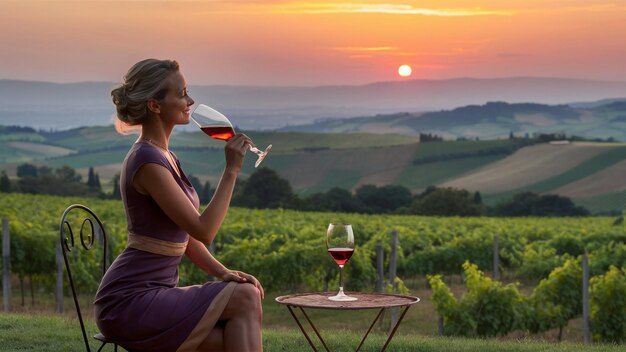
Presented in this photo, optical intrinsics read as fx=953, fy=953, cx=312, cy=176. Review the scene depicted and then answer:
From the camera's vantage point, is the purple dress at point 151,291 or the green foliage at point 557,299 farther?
the green foliage at point 557,299

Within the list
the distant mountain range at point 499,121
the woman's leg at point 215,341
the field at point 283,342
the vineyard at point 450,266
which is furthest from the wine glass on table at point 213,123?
the distant mountain range at point 499,121

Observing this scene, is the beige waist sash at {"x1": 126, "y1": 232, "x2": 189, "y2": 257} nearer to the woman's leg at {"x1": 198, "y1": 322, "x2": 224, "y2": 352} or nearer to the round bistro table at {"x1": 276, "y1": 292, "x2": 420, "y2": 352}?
the woman's leg at {"x1": 198, "y1": 322, "x2": 224, "y2": 352}

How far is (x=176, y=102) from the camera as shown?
3.26m

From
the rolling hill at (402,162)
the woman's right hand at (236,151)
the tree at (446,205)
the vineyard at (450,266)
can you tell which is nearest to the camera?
the woman's right hand at (236,151)

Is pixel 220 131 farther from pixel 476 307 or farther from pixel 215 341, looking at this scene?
pixel 476 307

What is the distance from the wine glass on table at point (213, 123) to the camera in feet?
10.7

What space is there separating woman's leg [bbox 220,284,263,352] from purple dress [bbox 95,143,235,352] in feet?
0.10

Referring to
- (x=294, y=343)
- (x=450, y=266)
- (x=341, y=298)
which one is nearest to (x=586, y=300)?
(x=294, y=343)

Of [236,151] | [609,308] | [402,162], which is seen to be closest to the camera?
[236,151]

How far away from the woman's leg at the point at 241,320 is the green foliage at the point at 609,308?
9.22 metres

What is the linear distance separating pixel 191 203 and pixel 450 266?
16142mm

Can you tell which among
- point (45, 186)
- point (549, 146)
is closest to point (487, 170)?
point (549, 146)

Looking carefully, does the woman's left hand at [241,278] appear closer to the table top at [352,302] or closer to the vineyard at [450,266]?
the table top at [352,302]

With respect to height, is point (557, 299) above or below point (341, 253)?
below
